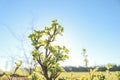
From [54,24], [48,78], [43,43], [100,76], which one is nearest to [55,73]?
[48,78]

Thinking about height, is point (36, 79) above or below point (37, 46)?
below

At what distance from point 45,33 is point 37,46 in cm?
43

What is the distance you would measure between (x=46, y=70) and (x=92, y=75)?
7.05ft

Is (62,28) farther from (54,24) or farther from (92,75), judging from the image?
(92,75)

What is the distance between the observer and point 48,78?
662 cm

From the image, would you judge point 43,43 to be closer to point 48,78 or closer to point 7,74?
point 48,78

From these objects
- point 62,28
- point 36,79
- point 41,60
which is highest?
point 62,28

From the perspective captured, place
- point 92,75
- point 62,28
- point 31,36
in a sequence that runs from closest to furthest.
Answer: point 31,36 → point 62,28 → point 92,75

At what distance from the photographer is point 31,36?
20.8 ft

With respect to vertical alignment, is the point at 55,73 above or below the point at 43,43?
below

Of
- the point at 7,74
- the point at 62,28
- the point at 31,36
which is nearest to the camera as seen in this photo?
the point at 31,36

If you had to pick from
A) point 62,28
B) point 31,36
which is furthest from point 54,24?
point 31,36

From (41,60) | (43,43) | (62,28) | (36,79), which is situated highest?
(62,28)

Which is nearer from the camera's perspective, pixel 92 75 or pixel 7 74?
pixel 7 74
